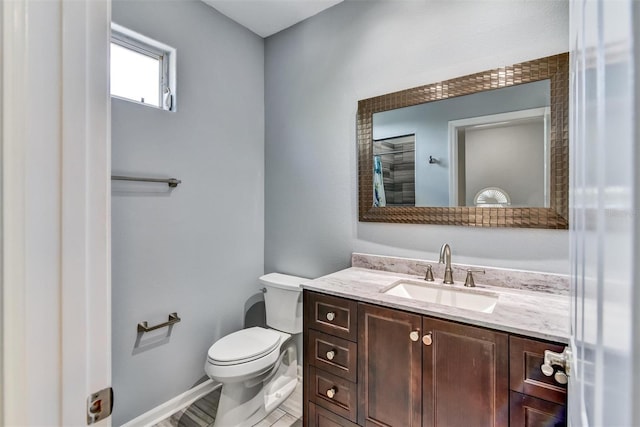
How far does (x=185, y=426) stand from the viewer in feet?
6.00

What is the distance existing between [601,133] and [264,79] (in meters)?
2.52

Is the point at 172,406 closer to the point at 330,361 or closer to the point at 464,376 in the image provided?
the point at 330,361

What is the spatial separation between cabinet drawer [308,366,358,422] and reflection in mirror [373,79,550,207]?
102 cm

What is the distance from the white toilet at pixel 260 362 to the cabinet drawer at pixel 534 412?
1.24 m

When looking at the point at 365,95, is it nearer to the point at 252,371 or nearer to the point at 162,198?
the point at 162,198

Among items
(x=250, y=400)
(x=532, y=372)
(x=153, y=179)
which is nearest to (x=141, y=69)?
(x=153, y=179)

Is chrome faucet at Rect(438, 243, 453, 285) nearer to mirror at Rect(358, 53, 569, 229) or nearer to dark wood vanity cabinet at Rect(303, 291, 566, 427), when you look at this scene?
mirror at Rect(358, 53, 569, 229)

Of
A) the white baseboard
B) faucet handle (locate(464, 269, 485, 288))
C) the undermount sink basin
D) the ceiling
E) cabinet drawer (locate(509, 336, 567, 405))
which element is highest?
the ceiling

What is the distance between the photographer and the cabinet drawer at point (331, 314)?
143cm

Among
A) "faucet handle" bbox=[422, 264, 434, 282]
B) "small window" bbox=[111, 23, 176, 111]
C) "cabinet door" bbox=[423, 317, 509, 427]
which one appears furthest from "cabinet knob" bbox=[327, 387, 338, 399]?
"small window" bbox=[111, 23, 176, 111]

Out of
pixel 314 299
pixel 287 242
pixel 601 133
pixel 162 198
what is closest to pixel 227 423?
pixel 314 299

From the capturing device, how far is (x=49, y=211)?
1.62ft

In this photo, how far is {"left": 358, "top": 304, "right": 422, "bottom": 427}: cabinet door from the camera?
1256mm

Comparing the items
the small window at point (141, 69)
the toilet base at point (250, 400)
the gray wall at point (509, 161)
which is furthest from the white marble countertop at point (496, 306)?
the small window at point (141, 69)
